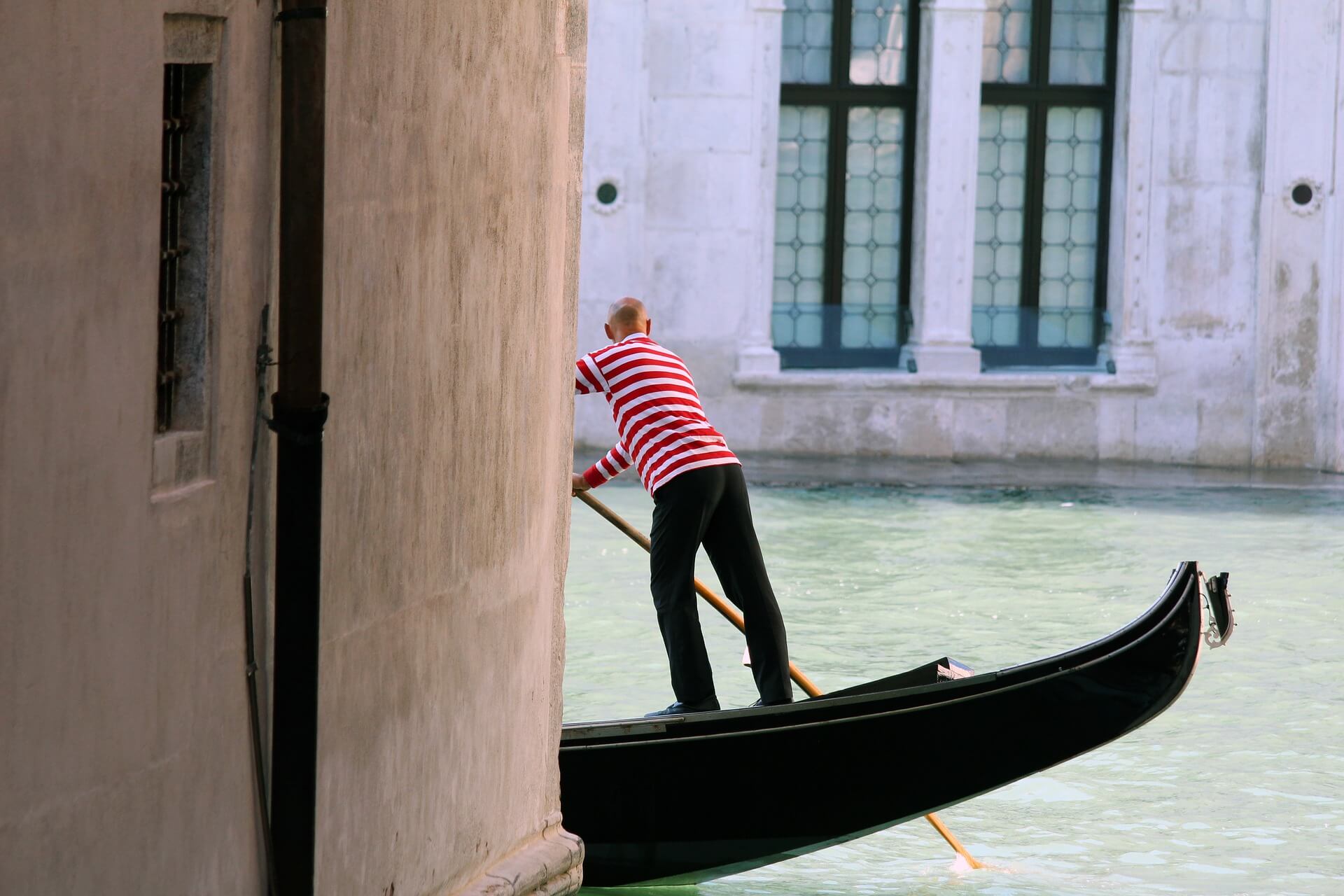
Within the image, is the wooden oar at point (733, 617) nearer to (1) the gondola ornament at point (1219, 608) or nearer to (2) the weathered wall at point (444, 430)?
(1) the gondola ornament at point (1219, 608)

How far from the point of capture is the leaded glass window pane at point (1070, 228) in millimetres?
12969

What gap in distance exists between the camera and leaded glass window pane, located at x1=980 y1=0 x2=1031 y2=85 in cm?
1271

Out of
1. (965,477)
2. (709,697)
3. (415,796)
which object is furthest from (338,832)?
(965,477)

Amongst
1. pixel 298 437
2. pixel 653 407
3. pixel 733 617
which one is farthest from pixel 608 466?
Result: pixel 298 437

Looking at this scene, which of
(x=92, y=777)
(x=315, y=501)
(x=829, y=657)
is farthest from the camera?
(x=829, y=657)

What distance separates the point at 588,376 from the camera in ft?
17.5

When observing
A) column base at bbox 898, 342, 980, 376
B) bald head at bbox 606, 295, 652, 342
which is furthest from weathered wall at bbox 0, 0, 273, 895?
column base at bbox 898, 342, 980, 376

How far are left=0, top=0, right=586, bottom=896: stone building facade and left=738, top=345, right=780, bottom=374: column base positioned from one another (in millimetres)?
8315

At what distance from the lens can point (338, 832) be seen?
10.2ft

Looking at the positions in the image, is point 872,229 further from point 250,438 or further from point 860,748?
point 250,438

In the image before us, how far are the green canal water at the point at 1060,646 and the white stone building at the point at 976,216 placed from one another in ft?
3.97

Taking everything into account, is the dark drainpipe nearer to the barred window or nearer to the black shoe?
the barred window

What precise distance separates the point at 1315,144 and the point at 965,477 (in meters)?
3.19

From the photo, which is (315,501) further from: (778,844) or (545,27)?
(778,844)
